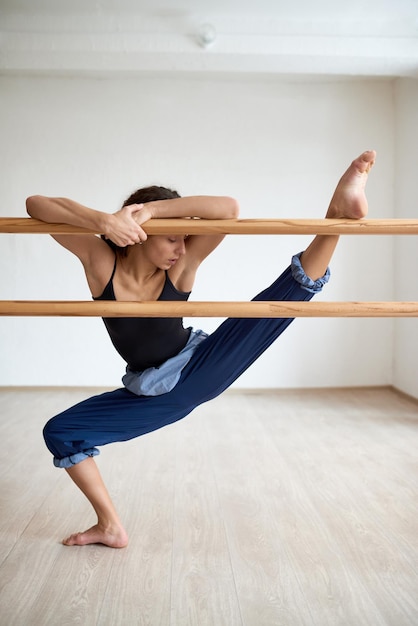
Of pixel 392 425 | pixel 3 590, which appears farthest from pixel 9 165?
pixel 3 590

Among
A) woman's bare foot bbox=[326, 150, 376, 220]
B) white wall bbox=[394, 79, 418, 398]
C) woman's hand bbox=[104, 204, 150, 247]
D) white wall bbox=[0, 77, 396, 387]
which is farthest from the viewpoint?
white wall bbox=[0, 77, 396, 387]

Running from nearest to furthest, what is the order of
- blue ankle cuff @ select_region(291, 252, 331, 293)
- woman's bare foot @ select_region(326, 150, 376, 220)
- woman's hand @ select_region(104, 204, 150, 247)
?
woman's hand @ select_region(104, 204, 150, 247) → woman's bare foot @ select_region(326, 150, 376, 220) → blue ankle cuff @ select_region(291, 252, 331, 293)

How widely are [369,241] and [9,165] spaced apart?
344 cm

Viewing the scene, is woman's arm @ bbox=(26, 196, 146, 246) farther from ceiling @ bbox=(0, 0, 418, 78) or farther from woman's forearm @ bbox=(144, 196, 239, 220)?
ceiling @ bbox=(0, 0, 418, 78)

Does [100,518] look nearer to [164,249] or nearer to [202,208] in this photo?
[164,249]

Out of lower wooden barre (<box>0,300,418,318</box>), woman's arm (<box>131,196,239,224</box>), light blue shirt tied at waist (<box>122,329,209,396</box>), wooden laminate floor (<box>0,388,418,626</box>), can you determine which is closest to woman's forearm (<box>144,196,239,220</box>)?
woman's arm (<box>131,196,239,224</box>)

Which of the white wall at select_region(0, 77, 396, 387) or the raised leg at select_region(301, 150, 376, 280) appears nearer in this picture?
the raised leg at select_region(301, 150, 376, 280)

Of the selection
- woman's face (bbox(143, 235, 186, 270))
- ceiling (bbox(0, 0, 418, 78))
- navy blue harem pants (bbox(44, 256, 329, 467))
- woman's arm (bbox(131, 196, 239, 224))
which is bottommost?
navy blue harem pants (bbox(44, 256, 329, 467))

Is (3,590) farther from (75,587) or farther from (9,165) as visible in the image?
(9,165)

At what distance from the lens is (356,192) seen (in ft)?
6.86

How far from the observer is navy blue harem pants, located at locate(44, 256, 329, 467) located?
2.44 meters

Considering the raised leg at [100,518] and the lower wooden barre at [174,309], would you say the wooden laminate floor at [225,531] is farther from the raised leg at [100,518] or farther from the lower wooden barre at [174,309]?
the lower wooden barre at [174,309]

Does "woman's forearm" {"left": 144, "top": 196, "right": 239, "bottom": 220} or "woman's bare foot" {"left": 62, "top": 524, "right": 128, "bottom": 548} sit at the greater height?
"woman's forearm" {"left": 144, "top": 196, "right": 239, "bottom": 220}

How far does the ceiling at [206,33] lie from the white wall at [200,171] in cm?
88
